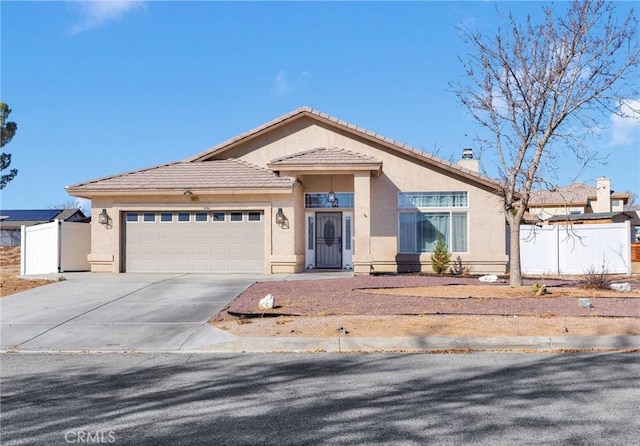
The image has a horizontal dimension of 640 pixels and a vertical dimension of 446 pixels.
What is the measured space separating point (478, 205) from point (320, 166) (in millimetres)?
5692

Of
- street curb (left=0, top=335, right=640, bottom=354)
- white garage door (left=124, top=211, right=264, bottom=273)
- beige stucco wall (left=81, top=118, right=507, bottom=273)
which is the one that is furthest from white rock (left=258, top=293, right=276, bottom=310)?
white garage door (left=124, top=211, right=264, bottom=273)

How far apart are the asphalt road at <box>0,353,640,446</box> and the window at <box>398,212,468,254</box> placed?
1216 centimetres

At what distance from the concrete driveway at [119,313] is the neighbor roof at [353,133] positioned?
595cm

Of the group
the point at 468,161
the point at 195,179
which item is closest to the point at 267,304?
the point at 195,179

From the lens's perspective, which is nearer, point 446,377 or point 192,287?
point 446,377

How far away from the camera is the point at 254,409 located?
604cm

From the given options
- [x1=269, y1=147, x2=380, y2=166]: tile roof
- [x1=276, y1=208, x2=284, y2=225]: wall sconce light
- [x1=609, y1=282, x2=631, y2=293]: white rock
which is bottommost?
[x1=609, y1=282, x2=631, y2=293]: white rock

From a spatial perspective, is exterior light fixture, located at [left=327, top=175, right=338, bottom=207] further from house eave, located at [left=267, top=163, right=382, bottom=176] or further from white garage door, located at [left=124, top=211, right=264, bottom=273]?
white garage door, located at [left=124, top=211, right=264, bottom=273]

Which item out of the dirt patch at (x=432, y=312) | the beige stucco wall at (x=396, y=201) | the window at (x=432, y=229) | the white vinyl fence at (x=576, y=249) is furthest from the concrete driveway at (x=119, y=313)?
the white vinyl fence at (x=576, y=249)

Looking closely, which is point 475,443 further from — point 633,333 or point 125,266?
point 125,266

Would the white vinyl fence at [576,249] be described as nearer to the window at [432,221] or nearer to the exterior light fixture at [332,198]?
the window at [432,221]

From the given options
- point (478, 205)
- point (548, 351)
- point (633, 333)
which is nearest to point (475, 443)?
point (548, 351)

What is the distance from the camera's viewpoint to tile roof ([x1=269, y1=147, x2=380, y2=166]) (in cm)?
1939

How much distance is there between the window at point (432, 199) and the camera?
68.0 ft
